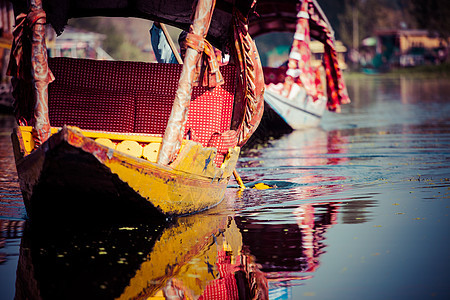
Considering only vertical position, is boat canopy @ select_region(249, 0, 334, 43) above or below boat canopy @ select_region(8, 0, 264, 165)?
above

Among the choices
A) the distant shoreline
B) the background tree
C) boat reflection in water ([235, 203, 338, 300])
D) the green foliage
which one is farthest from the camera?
the green foliage

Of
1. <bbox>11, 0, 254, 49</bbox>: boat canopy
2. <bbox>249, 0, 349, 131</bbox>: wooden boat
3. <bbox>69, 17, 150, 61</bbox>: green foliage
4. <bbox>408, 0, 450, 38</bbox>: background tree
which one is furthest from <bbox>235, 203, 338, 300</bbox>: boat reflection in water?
<bbox>69, 17, 150, 61</bbox>: green foliage

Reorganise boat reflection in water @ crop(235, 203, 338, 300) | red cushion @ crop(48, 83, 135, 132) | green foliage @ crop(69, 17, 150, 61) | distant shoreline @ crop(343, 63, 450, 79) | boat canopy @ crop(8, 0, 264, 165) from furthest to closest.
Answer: green foliage @ crop(69, 17, 150, 61)
distant shoreline @ crop(343, 63, 450, 79)
red cushion @ crop(48, 83, 135, 132)
boat canopy @ crop(8, 0, 264, 165)
boat reflection in water @ crop(235, 203, 338, 300)

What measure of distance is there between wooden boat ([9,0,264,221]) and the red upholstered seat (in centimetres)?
1

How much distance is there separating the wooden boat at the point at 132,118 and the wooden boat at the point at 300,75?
327 inches

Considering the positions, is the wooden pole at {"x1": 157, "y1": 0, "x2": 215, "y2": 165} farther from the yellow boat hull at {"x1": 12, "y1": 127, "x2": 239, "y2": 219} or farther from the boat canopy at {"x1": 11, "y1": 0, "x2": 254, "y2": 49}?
the boat canopy at {"x1": 11, "y1": 0, "x2": 254, "y2": 49}

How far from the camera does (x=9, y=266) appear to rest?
6176 mm

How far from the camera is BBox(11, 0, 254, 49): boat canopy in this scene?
9.11 metres

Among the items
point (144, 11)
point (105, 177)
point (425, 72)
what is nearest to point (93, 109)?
point (144, 11)

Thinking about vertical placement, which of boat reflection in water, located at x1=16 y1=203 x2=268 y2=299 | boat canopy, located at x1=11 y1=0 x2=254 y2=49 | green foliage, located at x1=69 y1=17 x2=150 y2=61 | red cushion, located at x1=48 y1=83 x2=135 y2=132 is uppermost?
green foliage, located at x1=69 y1=17 x2=150 y2=61

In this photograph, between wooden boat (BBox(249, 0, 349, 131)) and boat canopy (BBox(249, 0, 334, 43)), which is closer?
wooden boat (BBox(249, 0, 349, 131))

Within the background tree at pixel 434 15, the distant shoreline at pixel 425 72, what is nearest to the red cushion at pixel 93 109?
the distant shoreline at pixel 425 72

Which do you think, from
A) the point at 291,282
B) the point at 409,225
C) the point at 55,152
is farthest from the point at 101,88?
the point at 291,282

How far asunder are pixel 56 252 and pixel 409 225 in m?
3.02
